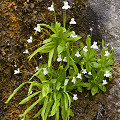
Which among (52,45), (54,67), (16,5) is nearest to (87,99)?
(54,67)

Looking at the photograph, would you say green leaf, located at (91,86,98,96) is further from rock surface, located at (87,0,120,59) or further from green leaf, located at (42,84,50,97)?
rock surface, located at (87,0,120,59)

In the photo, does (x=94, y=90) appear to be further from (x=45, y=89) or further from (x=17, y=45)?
(x=17, y=45)

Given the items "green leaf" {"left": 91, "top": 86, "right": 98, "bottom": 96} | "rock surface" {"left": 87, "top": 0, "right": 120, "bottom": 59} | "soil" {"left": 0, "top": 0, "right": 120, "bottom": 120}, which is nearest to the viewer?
"green leaf" {"left": 91, "top": 86, "right": 98, "bottom": 96}

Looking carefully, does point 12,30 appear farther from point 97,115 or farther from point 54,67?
point 97,115

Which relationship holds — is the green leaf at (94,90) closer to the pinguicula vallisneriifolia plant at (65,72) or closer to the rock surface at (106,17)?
the pinguicula vallisneriifolia plant at (65,72)

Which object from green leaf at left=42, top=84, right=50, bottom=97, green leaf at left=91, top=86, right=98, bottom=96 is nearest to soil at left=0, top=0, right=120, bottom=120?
green leaf at left=91, top=86, right=98, bottom=96

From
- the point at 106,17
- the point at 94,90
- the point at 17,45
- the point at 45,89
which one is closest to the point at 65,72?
the point at 45,89
